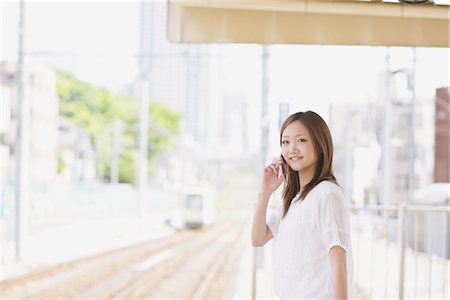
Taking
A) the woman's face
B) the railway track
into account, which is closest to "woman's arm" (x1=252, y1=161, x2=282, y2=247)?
the woman's face

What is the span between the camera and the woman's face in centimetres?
145

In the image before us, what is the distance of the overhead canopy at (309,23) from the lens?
120 inches

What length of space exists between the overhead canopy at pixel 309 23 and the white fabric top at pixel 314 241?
1.73m

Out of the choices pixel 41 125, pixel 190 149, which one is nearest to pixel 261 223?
pixel 41 125

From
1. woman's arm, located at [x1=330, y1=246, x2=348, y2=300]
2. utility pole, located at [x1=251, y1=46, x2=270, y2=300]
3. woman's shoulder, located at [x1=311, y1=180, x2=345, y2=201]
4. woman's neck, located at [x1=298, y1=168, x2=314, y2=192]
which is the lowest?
woman's arm, located at [x1=330, y1=246, x2=348, y2=300]

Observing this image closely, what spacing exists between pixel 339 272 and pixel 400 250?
234 centimetres

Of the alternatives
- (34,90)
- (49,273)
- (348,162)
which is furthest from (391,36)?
(34,90)

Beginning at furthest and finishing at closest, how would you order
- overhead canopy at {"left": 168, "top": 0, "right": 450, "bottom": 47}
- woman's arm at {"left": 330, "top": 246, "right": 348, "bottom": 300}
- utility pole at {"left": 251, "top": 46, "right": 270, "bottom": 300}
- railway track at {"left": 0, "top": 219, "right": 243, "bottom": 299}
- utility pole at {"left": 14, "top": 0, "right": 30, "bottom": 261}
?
railway track at {"left": 0, "top": 219, "right": 243, "bottom": 299} → utility pole at {"left": 14, "top": 0, "right": 30, "bottom": 261} → utility pole at {"left": 251, "top": 46, "right": 270, "bottom": 300} → overhead canopy at {"left": 168, "top": 0, "right": 450, "bottom": 47} → woman's arm at {"left": 330, "top": 246, "right": 348, "bottom": 300}

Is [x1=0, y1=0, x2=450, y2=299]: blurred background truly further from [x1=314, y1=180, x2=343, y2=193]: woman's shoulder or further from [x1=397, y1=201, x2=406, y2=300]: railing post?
[x1=314, y1=180, x2=343, y2=193]: woman's shoulder

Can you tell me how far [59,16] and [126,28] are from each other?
3.06 meters

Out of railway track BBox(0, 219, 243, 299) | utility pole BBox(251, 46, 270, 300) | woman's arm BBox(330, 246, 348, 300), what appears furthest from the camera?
railway track BBox(0, 219, 243, 299)

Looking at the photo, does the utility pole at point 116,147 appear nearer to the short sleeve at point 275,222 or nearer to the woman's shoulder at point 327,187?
the short sleeve at point 275,222

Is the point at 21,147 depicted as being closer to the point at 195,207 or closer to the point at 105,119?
the point at 195,207

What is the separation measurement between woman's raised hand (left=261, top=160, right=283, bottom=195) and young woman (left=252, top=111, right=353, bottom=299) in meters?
0.07
